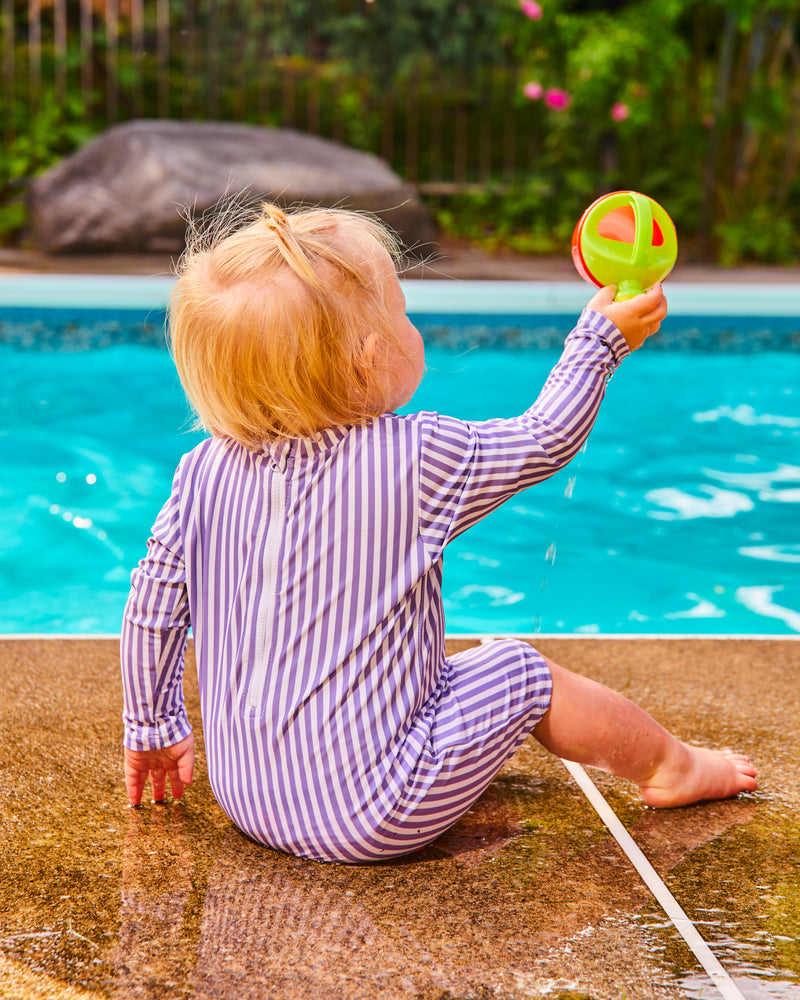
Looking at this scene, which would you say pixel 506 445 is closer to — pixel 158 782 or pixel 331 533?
pixel 331 533

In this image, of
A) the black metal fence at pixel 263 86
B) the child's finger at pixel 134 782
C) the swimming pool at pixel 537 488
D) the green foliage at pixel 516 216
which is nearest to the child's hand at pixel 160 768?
the child's finger at pixel 134 782

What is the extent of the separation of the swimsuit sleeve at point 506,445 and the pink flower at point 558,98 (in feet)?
23.9

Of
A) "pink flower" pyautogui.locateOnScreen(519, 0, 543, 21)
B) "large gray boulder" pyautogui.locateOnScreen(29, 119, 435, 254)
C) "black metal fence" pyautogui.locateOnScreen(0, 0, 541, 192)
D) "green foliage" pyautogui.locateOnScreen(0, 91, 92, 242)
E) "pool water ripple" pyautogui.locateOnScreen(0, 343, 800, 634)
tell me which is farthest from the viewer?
"black metal fence" pyautogui.locateOnScreen(0, 0, 541, 192)

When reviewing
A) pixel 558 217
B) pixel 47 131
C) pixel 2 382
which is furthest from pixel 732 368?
pixel 47 131

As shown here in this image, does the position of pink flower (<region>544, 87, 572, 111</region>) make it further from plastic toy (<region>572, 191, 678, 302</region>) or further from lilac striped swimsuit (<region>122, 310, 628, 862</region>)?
lilac striped swimsuit (<region>122, 310, 628, 862</region>)

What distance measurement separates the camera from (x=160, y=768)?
1.52m

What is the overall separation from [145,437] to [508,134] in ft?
21.8

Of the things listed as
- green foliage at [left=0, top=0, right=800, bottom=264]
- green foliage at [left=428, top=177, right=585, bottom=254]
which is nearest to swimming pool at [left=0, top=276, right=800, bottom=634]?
green foliage at [left=0, top=0, right=800, bottom=264]

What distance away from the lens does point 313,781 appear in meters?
1.35

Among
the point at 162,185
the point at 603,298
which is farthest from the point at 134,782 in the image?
the point at 162,185

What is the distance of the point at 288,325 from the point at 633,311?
0.45 meters

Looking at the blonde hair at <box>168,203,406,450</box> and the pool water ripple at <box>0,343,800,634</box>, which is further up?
the blonde hair at <box>168,203,406,450</box>

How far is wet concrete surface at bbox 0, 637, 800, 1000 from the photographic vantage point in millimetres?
1170

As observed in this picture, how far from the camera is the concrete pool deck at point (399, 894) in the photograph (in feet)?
3.84
